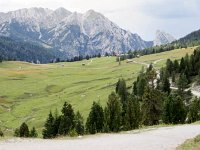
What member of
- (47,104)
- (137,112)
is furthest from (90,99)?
(137,112)

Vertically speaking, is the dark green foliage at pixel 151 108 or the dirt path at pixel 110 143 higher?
the dirt path at pixel 110 143

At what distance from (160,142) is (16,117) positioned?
A: 489 feet

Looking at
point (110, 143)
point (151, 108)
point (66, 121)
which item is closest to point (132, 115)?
point (151, 108)

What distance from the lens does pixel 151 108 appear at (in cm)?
9650

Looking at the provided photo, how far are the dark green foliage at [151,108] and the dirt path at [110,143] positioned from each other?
53.3m

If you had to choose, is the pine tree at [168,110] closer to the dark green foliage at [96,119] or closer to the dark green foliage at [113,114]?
the dark green foliage at [113,114]

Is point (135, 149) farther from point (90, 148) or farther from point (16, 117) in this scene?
point (16, 117)

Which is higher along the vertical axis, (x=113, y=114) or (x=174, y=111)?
(x=113, y=114)

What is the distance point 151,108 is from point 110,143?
206 feet

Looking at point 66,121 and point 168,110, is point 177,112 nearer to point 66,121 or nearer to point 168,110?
point 168,110

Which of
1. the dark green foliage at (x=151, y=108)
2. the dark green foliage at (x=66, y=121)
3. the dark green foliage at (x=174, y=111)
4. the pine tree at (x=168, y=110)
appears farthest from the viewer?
the dark green foliage at (x=174, y=111)

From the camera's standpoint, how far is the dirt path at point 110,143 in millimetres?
32594

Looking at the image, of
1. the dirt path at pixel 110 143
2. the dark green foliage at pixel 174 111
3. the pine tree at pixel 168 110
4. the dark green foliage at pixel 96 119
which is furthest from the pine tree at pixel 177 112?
the dirt path at pixel 110 143

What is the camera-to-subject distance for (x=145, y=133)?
42.8 metres
